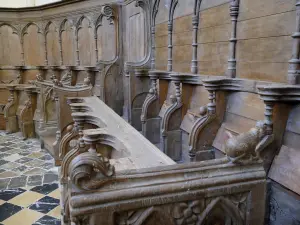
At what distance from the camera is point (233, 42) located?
2.18 meters

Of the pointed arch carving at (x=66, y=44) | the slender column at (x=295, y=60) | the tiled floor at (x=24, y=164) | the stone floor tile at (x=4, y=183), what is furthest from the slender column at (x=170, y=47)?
the pointed arch carving at (x=66, y=44)

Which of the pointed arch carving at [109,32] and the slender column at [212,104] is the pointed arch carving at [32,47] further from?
the slender column at [212,104]

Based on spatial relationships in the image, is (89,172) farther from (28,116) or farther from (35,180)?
(28,116)

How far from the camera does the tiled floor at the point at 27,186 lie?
2857 mm

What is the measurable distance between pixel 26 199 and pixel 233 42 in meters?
2.85

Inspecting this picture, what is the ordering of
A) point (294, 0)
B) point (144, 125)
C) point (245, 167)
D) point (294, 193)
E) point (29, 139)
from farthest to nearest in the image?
point (29, 139) → point (144, 125) → point (294, 0) → point (294, 193) → point (245, 167)

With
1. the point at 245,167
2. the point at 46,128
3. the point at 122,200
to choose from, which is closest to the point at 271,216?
the point at 245,167

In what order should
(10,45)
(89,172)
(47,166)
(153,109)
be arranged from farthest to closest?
1. (10,45)
2. (47,166)
3. (153,109)
4. (89,172)

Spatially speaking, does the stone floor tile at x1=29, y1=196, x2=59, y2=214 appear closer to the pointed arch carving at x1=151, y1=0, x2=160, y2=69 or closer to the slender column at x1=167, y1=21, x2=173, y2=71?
the slender column at x1=167, y1=21, x2=173, y2=71

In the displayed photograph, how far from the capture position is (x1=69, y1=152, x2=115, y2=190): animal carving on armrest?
0.91 m

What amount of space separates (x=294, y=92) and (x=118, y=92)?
3.57 m

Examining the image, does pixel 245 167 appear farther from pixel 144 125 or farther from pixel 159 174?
pixel 144 125

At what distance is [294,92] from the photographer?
155 cm

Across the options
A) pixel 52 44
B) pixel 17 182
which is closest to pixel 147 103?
pixel 17 182
